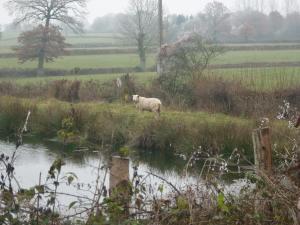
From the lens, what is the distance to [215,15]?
218ft

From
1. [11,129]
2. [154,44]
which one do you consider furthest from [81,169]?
[154,44]

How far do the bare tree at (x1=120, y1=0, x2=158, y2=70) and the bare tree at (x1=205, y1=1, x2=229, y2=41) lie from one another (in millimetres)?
6835

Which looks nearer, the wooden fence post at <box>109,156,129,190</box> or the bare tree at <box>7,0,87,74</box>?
the wooden fence post at <box>109,156,129,190</box>

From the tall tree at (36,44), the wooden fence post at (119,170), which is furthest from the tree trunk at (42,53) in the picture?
the wooden fence post at (119,170)

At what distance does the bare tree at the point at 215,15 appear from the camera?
63.6 m

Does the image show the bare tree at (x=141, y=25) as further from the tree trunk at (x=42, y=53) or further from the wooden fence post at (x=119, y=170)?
the wooden fence post at (x=119, y=170)

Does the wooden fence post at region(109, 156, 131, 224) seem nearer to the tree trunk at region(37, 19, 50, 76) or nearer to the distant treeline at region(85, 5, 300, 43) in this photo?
the tree trunk at region(37, 19, 50, 76)

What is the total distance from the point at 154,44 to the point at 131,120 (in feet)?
111

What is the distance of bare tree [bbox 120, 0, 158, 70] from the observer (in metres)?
51.9

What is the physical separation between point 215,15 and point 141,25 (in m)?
14.2

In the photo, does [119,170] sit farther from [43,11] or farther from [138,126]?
[43,11]

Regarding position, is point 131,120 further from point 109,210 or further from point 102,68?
point 102,68

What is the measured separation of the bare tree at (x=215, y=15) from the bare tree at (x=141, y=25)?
683 cm

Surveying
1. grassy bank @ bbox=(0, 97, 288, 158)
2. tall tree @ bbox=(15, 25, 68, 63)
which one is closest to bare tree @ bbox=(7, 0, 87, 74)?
tall tree @ bbox=(15, 25, 68, 63)
